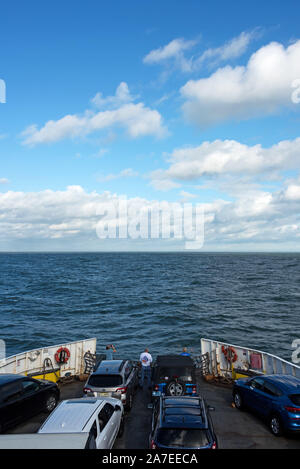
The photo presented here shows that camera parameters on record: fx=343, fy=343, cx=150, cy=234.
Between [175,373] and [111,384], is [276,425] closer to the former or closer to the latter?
[175,373]

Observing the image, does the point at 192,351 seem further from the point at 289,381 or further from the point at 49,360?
the point at 289,381

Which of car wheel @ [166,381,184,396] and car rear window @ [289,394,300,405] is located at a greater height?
car rear window @ [289,394,300,405]

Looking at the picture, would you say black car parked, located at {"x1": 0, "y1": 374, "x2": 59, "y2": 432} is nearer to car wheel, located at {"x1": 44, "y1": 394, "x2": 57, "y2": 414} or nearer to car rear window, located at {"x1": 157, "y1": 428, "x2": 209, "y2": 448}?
car wheel, located at {"x1": 44, "y1": 394, "x2": 57, "y2": 414}

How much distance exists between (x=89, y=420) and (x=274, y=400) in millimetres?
5576

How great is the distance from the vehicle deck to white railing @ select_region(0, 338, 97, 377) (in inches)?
106

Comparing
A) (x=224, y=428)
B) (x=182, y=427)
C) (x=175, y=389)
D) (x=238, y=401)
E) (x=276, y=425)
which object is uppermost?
(x=182, y=427)

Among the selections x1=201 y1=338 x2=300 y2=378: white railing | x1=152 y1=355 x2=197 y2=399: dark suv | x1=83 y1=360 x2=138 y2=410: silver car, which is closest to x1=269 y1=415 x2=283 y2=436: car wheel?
x1=152 y1=355 x2=197 y2=399: dark suv

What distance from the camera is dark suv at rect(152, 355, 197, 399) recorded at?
12016mm

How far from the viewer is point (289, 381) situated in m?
10.7

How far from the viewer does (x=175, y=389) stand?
39.4 ft

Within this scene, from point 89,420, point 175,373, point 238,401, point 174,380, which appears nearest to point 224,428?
point 238,401
